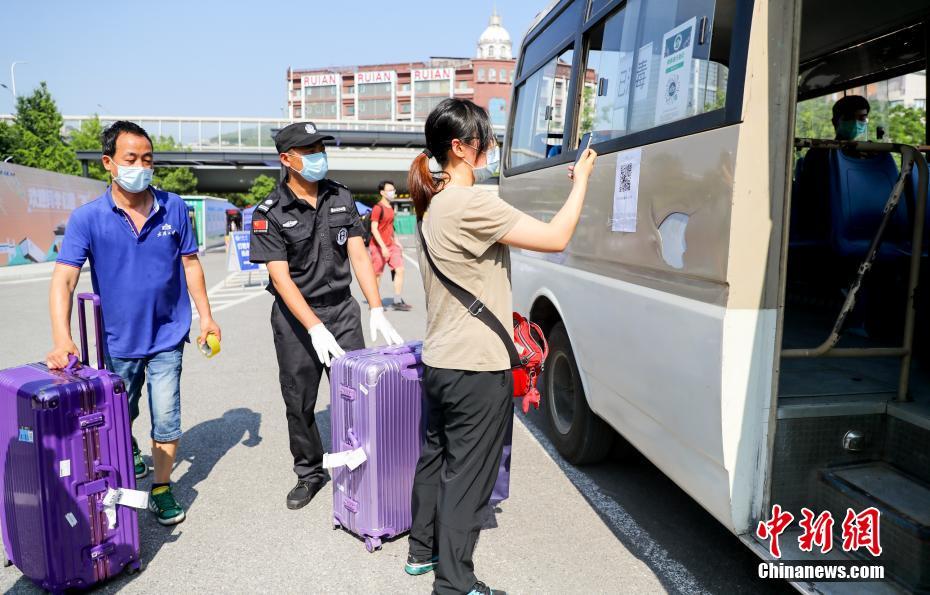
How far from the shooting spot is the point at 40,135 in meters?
36.0

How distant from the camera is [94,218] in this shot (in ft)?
10.7

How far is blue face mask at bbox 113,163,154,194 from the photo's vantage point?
330 centimetres

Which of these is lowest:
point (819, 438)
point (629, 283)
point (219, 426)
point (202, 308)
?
point (219, 426)

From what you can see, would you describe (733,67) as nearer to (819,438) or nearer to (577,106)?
(819,438)

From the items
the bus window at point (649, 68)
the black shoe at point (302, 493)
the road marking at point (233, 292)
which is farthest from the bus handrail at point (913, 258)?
the road marking at point (233, 292)

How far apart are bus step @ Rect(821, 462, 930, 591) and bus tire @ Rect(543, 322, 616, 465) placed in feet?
5.33

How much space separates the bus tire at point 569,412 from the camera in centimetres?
414

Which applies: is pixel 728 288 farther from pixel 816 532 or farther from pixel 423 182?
pixel 423 182

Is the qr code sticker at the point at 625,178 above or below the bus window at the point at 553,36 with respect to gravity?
below

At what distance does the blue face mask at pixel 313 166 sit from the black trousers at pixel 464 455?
1492 mm

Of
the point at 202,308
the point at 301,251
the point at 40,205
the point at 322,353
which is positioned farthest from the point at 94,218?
the point at 40,205

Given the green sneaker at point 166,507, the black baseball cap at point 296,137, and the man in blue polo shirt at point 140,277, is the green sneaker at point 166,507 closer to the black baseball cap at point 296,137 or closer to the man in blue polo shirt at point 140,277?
the man in blue polo shirt at point 140,277

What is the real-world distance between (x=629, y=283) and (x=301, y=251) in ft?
5.74

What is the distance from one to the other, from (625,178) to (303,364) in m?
1.99
